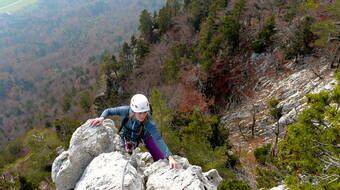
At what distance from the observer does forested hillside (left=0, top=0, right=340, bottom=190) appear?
21.8 ft

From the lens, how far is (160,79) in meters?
31.6

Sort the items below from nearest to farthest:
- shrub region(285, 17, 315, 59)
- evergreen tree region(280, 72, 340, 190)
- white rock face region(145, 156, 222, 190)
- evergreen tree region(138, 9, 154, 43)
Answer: white rock face region(145, 156, 222, 190), evergreen tree region(280, 72, 340, 190), shrub region(285, 17, 315, 59), evergreen tree region(138, 9, 154, 43)

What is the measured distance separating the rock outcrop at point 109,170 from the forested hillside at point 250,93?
2.04 meters

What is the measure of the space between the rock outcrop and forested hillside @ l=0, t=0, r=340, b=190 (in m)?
2.04

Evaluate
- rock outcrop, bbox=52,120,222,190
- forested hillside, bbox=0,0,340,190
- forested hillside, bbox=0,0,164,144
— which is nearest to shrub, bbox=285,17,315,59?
forested hillside, bbox=0,0,340,190

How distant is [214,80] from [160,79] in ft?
26.5

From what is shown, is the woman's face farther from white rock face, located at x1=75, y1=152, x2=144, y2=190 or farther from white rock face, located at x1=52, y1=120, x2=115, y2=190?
white rock face, located at x1=52, y1=120, x2=115, y2=190

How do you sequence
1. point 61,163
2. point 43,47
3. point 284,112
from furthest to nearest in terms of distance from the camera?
point 43,47, point 284,112, point 61,163

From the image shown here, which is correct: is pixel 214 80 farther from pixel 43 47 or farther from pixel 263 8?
pixel 43 47

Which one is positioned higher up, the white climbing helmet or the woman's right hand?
the white climbing helmet

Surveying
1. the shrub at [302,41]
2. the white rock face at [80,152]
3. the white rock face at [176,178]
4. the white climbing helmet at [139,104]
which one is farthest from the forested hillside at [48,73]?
the white rock face at [176,178]

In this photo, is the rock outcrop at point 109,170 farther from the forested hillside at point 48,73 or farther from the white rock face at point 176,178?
the forested hillside at point 48,73

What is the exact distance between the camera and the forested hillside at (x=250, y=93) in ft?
21.8

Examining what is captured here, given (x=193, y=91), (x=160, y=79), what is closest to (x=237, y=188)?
(x=193, y=91)
